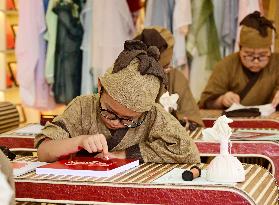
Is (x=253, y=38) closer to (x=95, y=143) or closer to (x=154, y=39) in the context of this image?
(x=154, y=39)

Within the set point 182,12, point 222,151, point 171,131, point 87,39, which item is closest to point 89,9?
point 87,39

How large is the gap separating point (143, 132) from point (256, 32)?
199 cm

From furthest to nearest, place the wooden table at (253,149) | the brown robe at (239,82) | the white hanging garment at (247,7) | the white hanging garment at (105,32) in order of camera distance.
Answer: the white hanging garment at (105,32) → the white hanging garment at (247,7) → the brown robe at (239,82) → the wooden table at (253,149)

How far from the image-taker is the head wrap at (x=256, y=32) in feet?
14.8

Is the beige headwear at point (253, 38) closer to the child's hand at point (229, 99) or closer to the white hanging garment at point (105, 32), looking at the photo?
the child's hand at point (229, 99)

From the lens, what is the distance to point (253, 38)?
4527 millimetres

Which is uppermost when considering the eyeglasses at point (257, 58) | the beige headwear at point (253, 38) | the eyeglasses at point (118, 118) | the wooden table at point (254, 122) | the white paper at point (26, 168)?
the beige headwear at point (253, 38)

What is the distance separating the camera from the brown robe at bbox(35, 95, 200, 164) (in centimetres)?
269

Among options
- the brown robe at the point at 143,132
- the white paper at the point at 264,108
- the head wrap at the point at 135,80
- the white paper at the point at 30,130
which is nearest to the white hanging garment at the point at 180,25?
the white paper at the point at 264,108

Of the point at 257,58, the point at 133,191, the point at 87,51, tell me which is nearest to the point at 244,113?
the point at 257,58

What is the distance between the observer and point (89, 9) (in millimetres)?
5586

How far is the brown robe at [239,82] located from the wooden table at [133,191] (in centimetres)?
224

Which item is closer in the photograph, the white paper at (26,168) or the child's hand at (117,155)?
the white paper at (26,168)

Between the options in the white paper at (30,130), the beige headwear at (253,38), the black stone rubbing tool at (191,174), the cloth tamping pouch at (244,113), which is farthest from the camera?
the beige headwear at (253,38)
